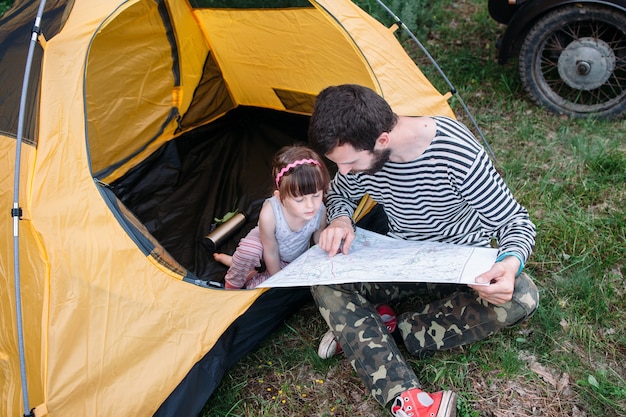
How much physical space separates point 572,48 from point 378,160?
1.97m

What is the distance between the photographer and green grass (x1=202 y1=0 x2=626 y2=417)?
2.00m

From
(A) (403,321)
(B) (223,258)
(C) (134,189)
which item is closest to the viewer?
(A) (403,321)

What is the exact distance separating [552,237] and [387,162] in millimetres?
1111

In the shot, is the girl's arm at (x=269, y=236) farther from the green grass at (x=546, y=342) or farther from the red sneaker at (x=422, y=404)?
the red sneaker at (x=422, y=404)

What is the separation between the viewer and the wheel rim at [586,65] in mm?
3105

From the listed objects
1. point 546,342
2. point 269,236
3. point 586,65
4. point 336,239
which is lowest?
point 546,342

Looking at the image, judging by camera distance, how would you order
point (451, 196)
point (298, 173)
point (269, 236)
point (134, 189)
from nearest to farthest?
point (451, 196)
point (298, 173)
point (269, 236)
point (134, 189)

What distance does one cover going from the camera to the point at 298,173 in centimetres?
200

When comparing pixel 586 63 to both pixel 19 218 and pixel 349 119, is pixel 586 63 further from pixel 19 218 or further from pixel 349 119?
pixel 19 218

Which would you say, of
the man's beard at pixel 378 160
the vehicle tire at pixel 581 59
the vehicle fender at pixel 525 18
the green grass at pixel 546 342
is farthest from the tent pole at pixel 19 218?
the vehicle tire at pixel 581 59

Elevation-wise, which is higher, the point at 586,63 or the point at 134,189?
the point at 586,63

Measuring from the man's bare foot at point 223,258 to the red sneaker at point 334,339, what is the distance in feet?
2.12

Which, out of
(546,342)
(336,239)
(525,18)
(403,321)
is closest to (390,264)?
(336,239)

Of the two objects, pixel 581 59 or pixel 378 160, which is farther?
pixel 581 59
